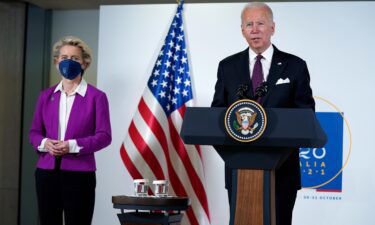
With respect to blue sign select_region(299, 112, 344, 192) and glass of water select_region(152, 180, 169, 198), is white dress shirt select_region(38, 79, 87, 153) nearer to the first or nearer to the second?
glass of water select_region(152, 180, 169, 198)

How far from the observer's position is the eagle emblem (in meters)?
2.10

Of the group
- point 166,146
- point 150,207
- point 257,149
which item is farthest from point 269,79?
point 166,146

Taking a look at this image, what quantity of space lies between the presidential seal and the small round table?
119cm

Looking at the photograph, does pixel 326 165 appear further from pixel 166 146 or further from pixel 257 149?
pixel 257 149

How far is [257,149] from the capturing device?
2152 mm

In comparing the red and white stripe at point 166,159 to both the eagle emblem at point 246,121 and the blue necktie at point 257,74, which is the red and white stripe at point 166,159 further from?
the eagle emblem at point 246,121

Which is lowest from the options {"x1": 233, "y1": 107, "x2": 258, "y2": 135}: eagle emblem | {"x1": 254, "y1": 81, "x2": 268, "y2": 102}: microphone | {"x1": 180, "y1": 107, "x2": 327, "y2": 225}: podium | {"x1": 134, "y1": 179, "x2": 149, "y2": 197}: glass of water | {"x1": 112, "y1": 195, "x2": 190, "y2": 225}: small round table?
{"x1": 112, "y1": 195, "x2": 190, "y2": 225}: small round table

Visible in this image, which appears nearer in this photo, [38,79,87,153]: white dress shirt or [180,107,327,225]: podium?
[180,107,327,225]: podium

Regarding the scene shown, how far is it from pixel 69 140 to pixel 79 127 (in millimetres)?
132

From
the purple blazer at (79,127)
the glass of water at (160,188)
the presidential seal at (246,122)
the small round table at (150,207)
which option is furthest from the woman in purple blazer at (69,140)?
the presidential seal at (246,122)

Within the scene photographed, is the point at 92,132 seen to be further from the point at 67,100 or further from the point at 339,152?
the point at 339,152

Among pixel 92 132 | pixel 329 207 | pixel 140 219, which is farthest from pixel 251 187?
pixel 329 207

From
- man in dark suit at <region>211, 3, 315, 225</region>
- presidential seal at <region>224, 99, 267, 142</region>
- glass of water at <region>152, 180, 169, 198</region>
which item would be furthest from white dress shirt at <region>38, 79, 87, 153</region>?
presidential seal at <region>224, 99, 267, 142</region>

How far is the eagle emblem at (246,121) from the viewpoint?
2.10m
